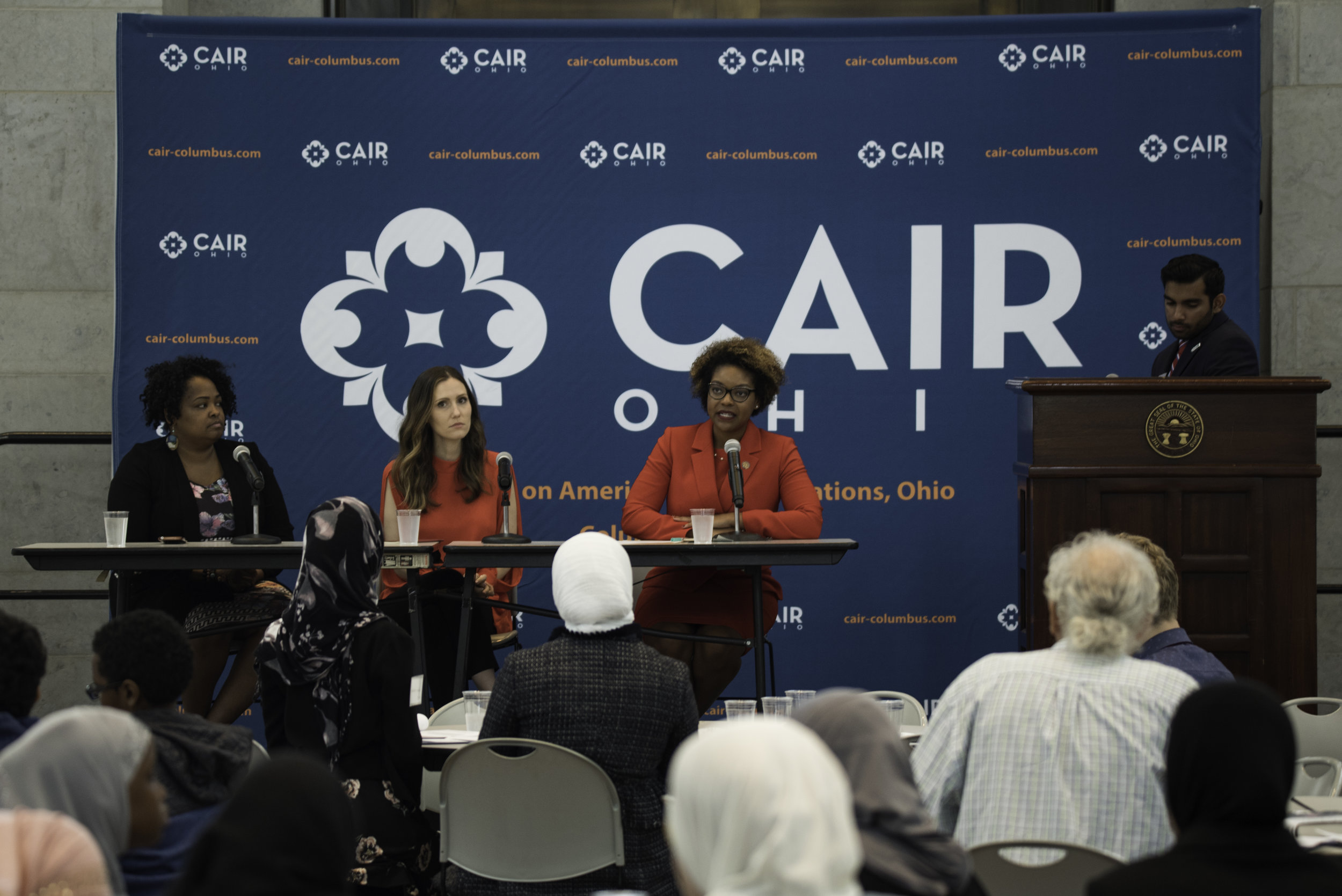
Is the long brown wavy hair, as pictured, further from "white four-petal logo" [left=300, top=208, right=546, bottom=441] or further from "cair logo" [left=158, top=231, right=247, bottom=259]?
"cair logo" [left=158, top=231, right=247, bottom=259]

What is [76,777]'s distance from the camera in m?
1.66

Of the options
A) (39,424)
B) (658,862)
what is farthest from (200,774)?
(39,424)

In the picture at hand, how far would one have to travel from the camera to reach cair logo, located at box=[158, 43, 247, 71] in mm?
5512

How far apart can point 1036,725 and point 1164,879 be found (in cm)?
58

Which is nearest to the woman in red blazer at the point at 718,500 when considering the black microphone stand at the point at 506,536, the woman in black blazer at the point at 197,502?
the black microphone stand at the point at 506,536

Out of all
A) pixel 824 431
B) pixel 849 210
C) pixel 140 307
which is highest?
pixel 849 210

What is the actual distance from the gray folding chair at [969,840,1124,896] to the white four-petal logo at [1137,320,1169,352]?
4038 mm

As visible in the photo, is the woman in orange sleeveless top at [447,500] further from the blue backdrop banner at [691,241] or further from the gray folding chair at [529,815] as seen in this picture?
the gray folding chair at [529,815]

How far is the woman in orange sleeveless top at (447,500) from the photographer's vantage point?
15.0 feet

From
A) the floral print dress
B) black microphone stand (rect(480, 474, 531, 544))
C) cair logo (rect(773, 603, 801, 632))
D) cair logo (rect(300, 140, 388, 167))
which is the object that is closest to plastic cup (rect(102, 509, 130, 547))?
the floral print dress

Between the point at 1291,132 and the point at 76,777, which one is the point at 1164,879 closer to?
the point at 76,777

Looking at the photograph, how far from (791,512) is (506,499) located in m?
1.03

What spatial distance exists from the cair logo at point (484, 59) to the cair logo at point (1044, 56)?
2.19 m

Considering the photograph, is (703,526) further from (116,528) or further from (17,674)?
(17,674)
